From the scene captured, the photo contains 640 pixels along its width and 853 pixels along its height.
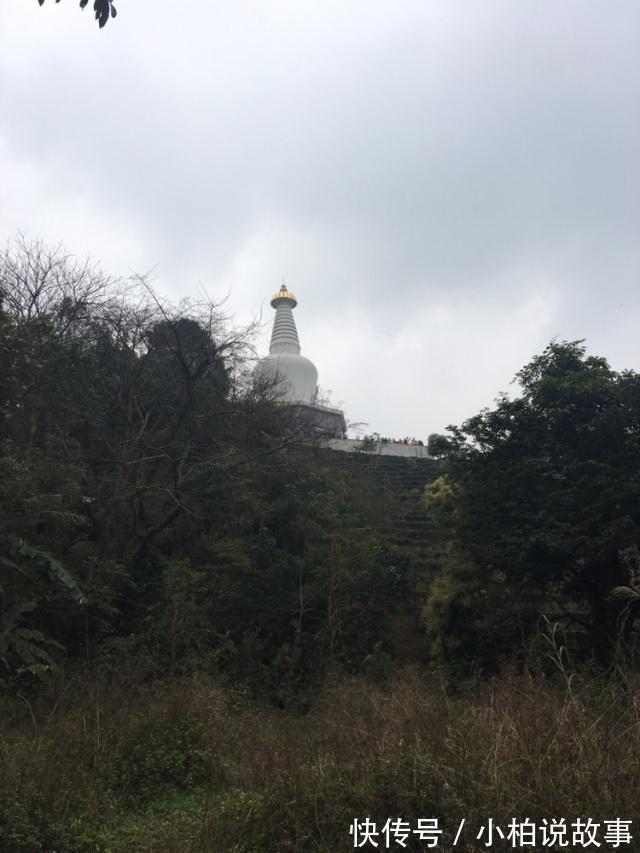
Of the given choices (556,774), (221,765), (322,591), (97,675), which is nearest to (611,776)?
(556,774)

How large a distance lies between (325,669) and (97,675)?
16.6 ft

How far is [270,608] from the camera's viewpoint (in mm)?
15906

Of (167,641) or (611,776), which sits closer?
(611,776)

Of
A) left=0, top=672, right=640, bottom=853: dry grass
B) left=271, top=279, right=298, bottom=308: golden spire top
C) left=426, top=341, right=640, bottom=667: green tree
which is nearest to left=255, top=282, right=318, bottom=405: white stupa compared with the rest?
left=271, top=279, right=298, bottom=308: golden spire top

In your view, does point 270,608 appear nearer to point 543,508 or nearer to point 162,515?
point 162,515

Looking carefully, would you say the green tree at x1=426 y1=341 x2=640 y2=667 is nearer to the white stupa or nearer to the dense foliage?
the dense foliage

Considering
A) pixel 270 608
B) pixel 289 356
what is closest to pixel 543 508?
pixel 270 608

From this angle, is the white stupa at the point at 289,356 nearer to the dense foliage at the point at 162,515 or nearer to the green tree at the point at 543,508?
the dense foliage at the point at 162,515

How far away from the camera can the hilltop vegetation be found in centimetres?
565

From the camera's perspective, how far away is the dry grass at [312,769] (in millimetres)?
4789

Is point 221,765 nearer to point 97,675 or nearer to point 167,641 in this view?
point 97,675

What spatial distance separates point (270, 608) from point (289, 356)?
80.5ft

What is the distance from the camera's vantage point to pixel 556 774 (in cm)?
475

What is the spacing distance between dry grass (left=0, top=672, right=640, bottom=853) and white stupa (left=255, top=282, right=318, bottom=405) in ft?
86.3
